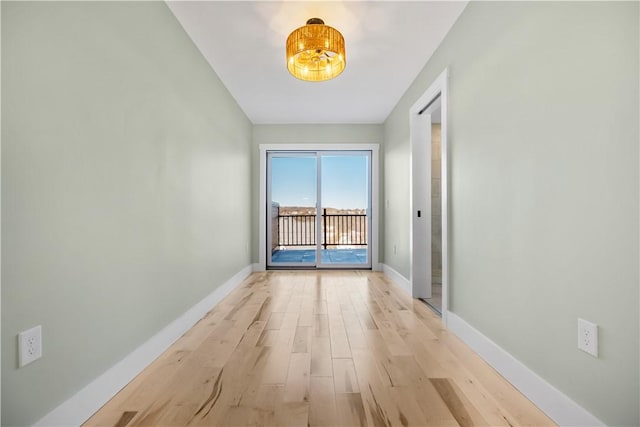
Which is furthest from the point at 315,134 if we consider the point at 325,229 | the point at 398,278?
the point at 398,278

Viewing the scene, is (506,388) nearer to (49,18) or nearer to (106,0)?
(49,18)

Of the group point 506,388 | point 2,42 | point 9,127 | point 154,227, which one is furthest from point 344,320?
point 2,42

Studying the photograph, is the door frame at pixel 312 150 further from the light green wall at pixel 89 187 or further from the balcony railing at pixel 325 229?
the light green wall at pixel 89 187

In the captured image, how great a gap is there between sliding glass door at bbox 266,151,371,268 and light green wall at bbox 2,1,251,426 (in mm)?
2803

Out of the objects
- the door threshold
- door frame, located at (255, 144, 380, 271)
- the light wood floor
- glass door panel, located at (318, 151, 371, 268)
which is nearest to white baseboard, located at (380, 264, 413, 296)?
the door threshold

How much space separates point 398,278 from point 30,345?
3696 millimetres

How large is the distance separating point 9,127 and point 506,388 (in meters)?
2.38

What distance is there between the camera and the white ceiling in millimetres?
2252

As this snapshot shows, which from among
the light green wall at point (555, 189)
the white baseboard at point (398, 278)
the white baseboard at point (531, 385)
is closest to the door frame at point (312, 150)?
the white baseboard at point (398, 278)

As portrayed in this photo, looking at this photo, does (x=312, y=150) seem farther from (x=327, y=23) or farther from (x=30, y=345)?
(x=30, y=345)

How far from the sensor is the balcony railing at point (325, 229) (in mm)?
5719

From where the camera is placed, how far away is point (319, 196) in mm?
5281

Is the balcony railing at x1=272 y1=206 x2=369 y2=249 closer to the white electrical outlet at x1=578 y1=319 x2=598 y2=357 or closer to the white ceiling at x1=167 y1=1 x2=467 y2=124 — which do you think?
the white ceiling at x1=167 y1=1 x2=467 y2=124

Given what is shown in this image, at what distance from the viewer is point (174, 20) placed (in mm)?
2305
